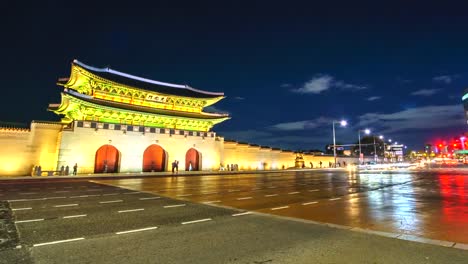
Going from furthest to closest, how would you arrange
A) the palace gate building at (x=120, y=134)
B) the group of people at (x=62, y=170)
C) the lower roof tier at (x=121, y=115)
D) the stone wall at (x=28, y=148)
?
the lower roof tier at (x=121, y=115), the palace gate building at (x=120, y=134), the stone wall at (x=28, y=148), the group of people at (x=62, y=170)

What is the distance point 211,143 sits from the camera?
4384cm

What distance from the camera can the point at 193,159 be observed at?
142 feet

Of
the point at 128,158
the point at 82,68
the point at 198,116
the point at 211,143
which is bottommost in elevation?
the point at 128,158

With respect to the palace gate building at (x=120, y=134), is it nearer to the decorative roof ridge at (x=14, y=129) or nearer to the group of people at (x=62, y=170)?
the decorative roof ridge at (x=14, y=129)

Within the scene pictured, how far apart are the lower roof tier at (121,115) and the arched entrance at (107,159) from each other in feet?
13.9

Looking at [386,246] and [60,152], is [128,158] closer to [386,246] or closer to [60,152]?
[60,152]

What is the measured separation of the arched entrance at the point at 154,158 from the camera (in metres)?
38.7

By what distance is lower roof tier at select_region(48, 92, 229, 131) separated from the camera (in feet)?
109

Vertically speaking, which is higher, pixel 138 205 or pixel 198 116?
pixel 198 116

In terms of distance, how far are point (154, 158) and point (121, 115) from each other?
8053 millimetres

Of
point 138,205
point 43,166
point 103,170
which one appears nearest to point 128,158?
point 103,170

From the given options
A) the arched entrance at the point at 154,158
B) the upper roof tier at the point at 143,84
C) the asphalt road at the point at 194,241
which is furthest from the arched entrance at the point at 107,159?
the asphalt road at the point at 194,241

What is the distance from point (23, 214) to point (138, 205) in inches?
145

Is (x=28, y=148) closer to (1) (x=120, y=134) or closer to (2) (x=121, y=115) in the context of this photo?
(1) (x=120, y=134)
